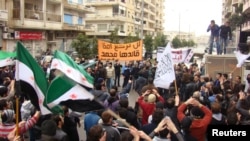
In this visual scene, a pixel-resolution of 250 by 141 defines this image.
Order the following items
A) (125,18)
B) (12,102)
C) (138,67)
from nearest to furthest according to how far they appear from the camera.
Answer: (12,102)
(138,67)
(125,18)

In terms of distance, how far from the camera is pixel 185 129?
5289 millimetres

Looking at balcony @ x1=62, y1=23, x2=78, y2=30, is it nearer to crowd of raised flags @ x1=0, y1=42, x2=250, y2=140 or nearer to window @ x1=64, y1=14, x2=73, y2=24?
window @ x1=64, y1=14, x2=73, y2=24

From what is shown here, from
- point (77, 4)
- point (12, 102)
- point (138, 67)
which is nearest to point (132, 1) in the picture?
point (77, 4)

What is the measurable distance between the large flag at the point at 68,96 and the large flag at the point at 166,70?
291 centimetres

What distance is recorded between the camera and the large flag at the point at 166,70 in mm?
7810

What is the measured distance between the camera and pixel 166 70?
314 inches

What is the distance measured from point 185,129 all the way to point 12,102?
339cm

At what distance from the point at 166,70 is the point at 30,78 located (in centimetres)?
372

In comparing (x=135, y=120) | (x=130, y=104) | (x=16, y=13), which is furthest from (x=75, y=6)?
Result: (x=135, y=120)

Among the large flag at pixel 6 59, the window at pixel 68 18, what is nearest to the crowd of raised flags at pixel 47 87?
the large flag at pixel 6 59

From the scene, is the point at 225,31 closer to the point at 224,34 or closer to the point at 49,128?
the point at 224,34

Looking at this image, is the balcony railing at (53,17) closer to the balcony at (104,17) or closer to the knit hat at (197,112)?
the balcony at (104,17)

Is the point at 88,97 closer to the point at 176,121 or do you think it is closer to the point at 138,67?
the point at 176,121

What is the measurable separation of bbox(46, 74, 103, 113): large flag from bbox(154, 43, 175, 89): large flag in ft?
9.54
